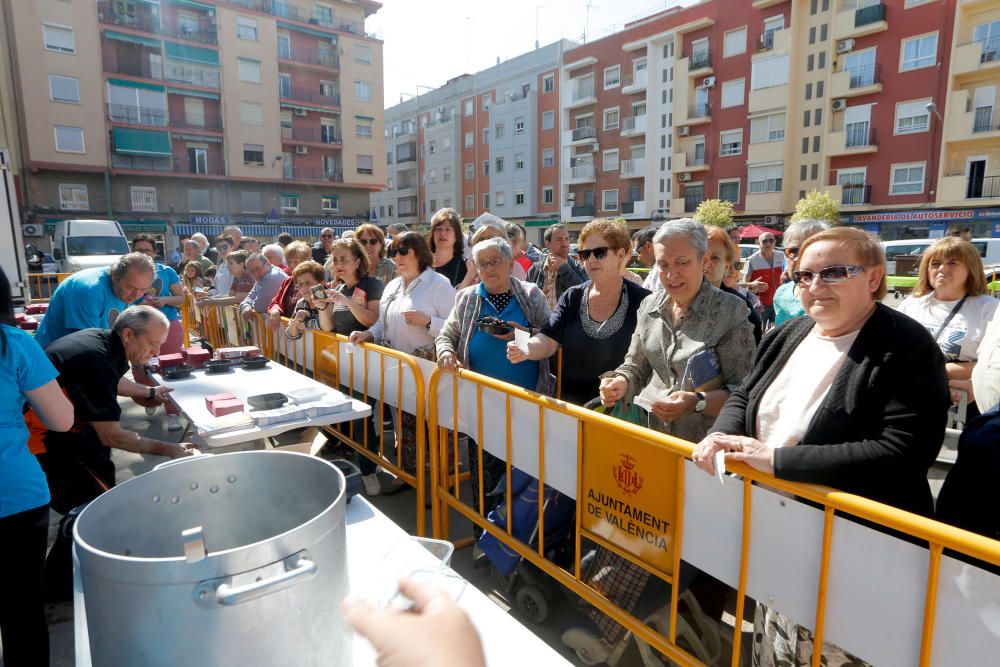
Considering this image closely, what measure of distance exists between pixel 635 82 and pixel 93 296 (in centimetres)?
3848

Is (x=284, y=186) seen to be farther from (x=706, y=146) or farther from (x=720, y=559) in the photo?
(x=720, y=559)

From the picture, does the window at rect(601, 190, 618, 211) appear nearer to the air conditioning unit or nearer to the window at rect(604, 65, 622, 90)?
the window at rect(604, 65, 622, 90)

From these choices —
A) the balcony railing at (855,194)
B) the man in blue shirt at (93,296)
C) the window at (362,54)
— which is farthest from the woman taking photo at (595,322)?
the window at (362,54)

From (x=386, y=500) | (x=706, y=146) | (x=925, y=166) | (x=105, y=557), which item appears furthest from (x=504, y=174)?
(x=105, y=557)

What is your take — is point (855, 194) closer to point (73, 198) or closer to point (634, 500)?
point (634, 500)

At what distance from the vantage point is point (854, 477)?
1.68 meters

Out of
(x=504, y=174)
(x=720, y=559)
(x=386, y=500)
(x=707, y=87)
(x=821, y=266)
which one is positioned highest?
(x=707, y=87)

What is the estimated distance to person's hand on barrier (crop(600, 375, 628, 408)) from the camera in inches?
105

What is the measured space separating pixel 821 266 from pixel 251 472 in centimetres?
182

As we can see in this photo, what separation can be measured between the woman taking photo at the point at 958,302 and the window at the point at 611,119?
124 feet

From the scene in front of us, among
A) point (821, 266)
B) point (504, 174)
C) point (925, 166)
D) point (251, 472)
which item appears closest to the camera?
point (251, 472)

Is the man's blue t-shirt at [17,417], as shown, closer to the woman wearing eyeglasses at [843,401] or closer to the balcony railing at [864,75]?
the woman wearing eyeglasses at [843,401]

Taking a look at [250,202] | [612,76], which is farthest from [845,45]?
[250,202]

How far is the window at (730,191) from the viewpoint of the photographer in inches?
1298
